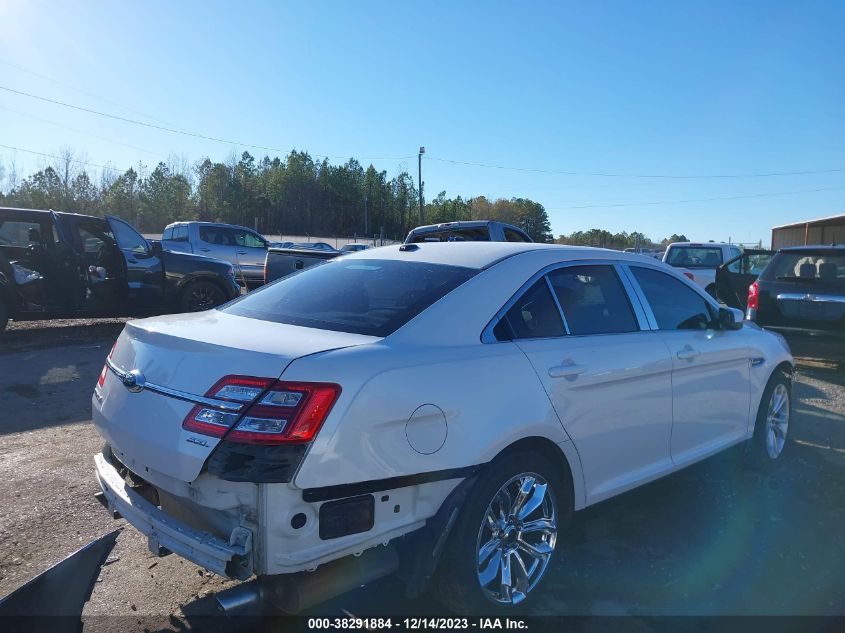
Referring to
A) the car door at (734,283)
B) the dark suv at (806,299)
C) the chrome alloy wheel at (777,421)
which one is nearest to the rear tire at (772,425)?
the chrome alloy wheel at (777,421)

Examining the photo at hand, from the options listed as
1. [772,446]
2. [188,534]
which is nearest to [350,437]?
[188,534]

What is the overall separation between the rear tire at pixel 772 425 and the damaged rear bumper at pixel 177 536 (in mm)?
4145

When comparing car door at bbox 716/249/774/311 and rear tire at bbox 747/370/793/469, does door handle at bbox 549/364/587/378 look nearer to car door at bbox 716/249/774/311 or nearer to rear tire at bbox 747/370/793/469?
rear tire at bbox 747/370/793/469

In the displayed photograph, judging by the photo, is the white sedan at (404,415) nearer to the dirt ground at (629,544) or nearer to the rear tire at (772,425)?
the dirt ground at (629,544)

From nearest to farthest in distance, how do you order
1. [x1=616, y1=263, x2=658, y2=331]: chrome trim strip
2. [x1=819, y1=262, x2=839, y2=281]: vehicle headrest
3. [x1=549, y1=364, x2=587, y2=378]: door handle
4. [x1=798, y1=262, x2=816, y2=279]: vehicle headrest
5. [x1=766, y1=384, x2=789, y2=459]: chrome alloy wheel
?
[x1=549, y1=364, x2=587, y2=378]: door handle < [x1=616, y1=263, x2=658, y2=331]: chrome trim strip < [x1=766, y1=384, x2=789, y2=459]: chrome alloy wheel < [x1=819, y1=262, x2=839, y2=281]: vehicle headrest < [x1=798, y1=262, x2=816, y2=279]: vehicle headrest

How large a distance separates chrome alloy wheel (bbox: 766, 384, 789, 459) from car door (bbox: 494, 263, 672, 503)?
5.60 feet

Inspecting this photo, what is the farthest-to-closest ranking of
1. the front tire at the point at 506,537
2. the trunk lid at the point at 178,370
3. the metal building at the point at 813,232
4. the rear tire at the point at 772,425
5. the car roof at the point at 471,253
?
the metal building at the point at 813,232 → the rear tire at the point at 772,425 → the car roof at the point at 471,253 → the front tire at the point at 506,537 → the trunk lid at the point at 178,370

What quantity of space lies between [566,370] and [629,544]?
1430mm

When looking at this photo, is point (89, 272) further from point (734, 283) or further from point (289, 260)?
point (734, 283)

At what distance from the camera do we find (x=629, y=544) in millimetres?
3980

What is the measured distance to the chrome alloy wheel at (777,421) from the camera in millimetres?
5238

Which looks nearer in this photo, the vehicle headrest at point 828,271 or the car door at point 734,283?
the vehicle headrest at point 828,271

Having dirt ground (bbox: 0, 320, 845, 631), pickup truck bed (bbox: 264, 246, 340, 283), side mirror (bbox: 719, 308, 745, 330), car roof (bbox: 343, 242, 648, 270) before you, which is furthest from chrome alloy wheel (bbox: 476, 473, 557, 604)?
pickup truck bed (bbox: 264, 246, 340, 283)

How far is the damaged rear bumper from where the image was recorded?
2334mm
